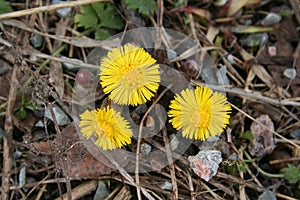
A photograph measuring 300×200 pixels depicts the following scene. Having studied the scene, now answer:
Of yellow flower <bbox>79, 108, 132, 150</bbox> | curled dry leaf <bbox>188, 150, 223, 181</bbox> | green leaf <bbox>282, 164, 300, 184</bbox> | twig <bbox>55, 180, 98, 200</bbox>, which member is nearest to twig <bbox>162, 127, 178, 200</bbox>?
curled dry leaf <bbox>188, 150, 223, 181</bbox>

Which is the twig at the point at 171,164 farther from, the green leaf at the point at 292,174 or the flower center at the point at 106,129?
the green leaf at the point at 292,174

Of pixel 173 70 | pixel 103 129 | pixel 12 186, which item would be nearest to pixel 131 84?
pixel 103 129

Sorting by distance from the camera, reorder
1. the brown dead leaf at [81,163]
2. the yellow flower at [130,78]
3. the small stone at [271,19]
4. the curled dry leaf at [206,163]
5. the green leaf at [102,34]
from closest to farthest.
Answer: the yellow flower at [130,78] → the curled dry leaf at [206,163] → the brown dead leaf at [81,163] → the green leaf at [102,34] → the small stone at [271,19]

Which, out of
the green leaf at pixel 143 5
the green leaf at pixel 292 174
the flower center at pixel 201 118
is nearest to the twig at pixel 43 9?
the green leaf at pixel 143 5

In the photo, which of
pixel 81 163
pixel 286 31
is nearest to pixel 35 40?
pixel 81 163

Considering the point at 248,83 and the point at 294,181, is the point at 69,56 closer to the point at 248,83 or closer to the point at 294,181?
the point at 248,83
